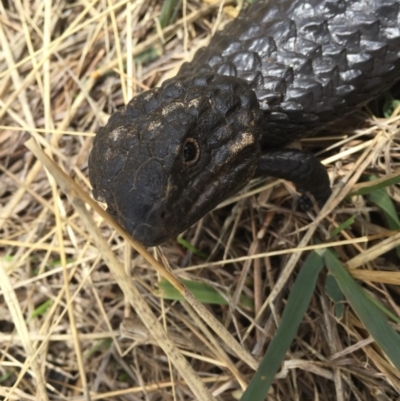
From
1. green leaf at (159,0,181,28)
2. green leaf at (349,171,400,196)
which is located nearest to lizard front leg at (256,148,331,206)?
green leaf at (349,171,400,196)

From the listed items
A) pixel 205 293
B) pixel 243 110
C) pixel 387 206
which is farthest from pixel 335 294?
pixel 243 110

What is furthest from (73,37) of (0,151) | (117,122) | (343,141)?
(343,141)

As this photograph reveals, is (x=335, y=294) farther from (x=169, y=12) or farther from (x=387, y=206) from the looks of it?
(x=169, y=12)

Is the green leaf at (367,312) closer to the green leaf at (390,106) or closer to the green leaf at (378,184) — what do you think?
the green leaf at (378,184)

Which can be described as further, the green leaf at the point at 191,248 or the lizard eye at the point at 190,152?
the green leaf at the point at 191,248

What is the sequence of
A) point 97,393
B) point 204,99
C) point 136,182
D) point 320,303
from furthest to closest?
point 97,393 → point 320,303 → point 204,99 → point 136,182

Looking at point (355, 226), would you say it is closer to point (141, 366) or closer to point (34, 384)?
point (141, 366)

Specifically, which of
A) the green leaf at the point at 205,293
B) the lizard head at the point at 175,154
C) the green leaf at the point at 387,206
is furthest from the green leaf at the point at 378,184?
the green leaf at the point at 205,293
